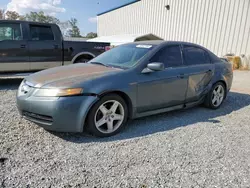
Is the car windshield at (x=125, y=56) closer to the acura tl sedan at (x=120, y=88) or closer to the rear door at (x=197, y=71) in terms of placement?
the acura tl sedan at (x=120, y=88)

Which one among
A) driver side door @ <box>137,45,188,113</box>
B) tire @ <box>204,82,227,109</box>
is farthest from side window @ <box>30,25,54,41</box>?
tire @ <box>204,82,227,109</box>

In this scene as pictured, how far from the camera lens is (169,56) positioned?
4105 millimetres

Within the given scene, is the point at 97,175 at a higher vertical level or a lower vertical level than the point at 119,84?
lower

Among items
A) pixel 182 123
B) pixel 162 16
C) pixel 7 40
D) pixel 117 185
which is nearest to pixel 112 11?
pixel 162 16

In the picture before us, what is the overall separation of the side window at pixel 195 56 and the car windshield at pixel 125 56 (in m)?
0.87

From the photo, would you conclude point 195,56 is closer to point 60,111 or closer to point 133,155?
point 133,155

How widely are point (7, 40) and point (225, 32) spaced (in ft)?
38.1

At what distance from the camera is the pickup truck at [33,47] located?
606 centimetres

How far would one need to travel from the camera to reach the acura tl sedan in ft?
9.86

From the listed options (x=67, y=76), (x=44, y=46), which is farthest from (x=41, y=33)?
(x=67, y=76)

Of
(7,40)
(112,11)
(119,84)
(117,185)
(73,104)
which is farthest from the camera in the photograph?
(112,11)

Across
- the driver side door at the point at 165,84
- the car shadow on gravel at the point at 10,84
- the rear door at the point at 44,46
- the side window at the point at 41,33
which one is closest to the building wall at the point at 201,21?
the driver side door at the point at 165,84

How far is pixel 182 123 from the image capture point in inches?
158

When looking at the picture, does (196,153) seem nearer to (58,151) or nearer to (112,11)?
(58,151)
